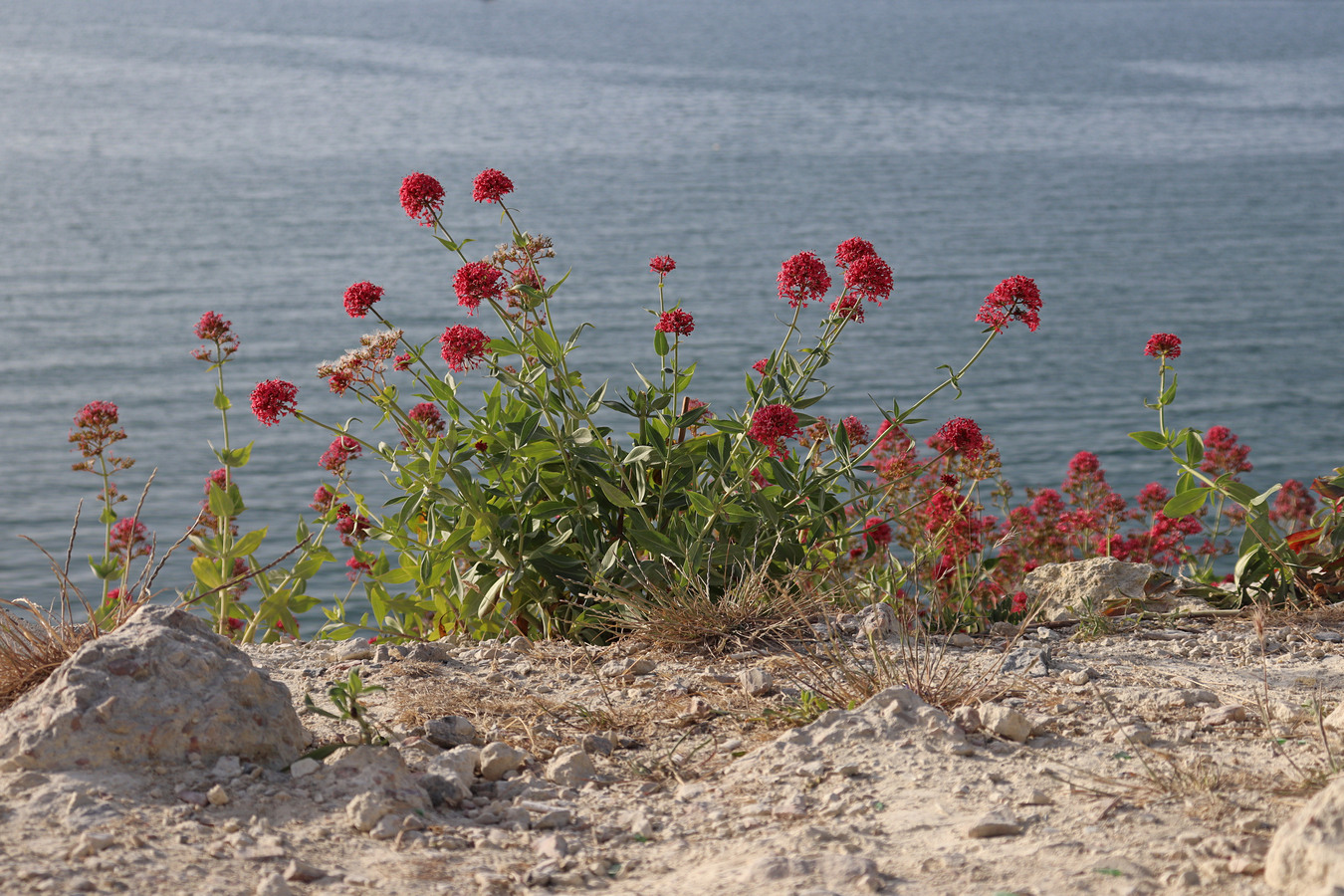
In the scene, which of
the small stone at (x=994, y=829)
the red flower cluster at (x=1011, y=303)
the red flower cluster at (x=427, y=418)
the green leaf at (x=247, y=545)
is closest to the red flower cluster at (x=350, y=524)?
the green leaf at (x=247, y=545)

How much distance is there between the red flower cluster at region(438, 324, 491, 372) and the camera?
149 inches

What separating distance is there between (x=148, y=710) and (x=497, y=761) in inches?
33.4

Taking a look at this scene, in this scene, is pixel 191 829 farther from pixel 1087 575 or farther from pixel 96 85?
pixel 96 85

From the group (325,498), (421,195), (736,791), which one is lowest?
(736,791)

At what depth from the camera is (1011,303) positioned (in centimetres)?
391

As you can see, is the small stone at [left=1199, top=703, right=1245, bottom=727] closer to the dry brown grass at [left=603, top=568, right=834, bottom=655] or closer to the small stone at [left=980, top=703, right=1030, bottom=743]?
the small stone at [left=980, top=703, right=1030, bottom=743]

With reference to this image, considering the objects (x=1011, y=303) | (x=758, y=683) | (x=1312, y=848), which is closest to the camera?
(x=1312, y=848)

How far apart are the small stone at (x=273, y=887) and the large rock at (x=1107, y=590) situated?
301 centimetres

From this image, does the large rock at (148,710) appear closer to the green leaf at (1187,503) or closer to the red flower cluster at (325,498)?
the red flower cluster at (325,498)

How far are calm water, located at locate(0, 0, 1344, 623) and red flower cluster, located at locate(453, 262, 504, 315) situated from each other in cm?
181

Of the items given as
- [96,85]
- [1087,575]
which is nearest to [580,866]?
[1087,575]

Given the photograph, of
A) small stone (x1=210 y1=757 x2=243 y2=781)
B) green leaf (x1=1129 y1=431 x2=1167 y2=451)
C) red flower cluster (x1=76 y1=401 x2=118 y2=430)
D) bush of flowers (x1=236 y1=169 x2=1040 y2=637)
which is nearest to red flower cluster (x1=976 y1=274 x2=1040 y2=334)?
bush of flowers (x1=236 y1=169 x2=1040 y2=637)

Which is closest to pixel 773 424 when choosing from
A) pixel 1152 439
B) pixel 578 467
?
pixel 578 467

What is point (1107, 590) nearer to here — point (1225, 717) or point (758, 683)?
point (1225, 717)
